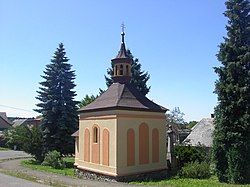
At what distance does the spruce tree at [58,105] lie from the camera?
117 ft

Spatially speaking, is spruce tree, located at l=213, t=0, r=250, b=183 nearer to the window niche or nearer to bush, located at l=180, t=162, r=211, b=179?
bush, located at l=180, t=162, r=211, b=179

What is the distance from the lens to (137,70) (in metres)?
44.5

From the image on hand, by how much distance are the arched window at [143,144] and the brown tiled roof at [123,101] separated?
54.7 inches

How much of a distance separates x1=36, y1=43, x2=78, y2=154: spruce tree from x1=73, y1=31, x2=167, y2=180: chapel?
8.85 metres

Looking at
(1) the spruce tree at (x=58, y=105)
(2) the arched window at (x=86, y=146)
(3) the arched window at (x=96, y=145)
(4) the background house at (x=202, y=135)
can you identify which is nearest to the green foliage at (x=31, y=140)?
(1) the spruce tree at (x=58, y=105)

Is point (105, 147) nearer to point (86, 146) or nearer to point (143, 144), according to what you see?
point (143, 144)

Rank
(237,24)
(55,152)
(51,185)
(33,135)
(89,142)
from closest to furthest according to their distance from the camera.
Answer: (51,185)
(237,24)
(89,142)
(55,152)
(33,135)

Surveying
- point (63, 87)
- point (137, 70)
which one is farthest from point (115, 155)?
point (137, 70)

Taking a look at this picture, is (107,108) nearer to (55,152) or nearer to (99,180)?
(99,180)

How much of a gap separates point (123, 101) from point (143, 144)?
3.45m

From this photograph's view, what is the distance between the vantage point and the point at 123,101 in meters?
23.8

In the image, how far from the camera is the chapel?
75.4ft

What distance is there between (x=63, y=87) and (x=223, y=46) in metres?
20.0

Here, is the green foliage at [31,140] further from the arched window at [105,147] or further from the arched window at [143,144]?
the arched window at [143,144]
